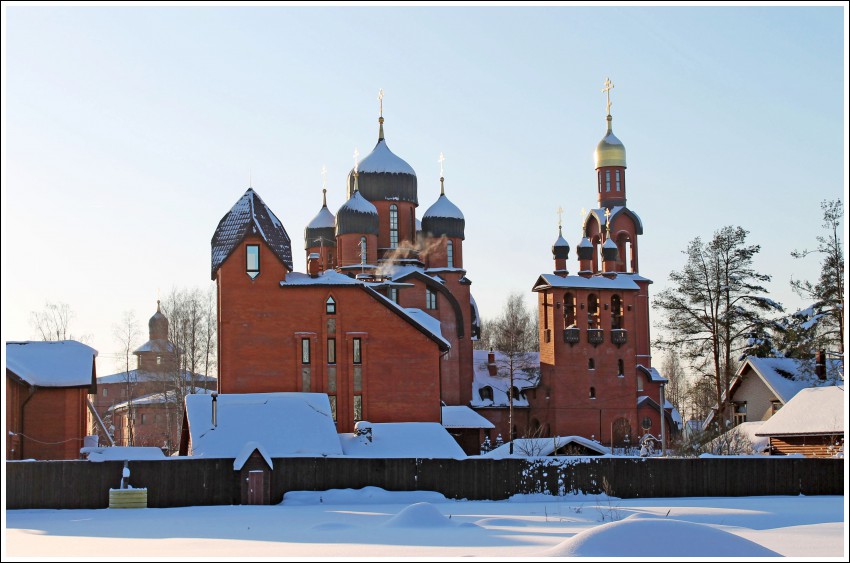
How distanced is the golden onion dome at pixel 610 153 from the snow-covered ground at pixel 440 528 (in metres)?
39.9

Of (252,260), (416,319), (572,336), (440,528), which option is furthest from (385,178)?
(440,528)

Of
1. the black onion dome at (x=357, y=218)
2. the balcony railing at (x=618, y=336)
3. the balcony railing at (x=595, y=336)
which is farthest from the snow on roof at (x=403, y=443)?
the balcony railing at (x=618, y=336)

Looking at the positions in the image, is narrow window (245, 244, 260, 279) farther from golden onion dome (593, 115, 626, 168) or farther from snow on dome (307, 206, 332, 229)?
golden onion dome (593, 115, 626, 168)

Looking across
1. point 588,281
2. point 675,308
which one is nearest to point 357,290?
point 675,308

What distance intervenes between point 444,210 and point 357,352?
68.2 feet

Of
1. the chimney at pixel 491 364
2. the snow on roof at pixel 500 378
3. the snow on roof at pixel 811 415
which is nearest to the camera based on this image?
the snow on roof at pixel 811 415

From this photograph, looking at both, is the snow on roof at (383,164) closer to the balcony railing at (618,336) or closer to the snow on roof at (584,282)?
the snow on roof at (584,282)

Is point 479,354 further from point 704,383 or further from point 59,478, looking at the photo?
point 59,478

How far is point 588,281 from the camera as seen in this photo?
63938 millimetres

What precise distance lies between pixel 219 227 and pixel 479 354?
94.9ft

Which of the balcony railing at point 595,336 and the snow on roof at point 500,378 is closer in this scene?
the balcony railing at point 595,336

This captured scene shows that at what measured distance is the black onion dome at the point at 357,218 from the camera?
59.7m

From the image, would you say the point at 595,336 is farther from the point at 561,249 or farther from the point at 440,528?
the point at 440,528

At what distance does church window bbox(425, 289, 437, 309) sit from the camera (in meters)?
59.8
